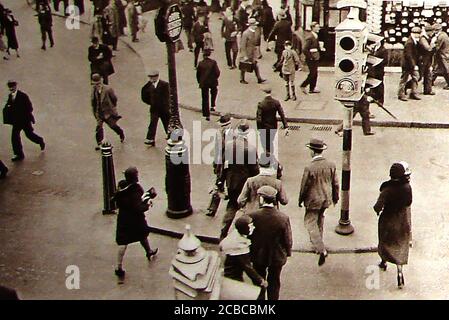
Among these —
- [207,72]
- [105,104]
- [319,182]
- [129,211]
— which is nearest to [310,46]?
[207,72]

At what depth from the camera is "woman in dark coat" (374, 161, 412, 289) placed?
10781mm

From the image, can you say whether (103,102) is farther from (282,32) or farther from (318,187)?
(282,32)

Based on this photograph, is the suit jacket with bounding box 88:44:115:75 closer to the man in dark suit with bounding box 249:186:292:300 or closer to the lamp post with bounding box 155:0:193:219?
the lamp post with bounding box 155:0:193:219

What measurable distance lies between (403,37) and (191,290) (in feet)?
51.6

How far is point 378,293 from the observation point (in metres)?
10.8

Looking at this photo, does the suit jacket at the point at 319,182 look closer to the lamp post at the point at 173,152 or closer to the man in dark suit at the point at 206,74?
the lamp post at the point at 173,152

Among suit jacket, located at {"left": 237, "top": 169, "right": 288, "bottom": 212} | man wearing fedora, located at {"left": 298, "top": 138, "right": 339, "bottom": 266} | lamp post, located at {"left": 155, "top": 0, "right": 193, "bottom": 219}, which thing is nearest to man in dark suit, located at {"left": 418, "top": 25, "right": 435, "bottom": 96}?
lamp post, located at {"left": 155, "top": 0, "right": 193, "bottom": 219}

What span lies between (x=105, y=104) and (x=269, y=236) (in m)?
7.34

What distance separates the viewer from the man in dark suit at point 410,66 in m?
18.6

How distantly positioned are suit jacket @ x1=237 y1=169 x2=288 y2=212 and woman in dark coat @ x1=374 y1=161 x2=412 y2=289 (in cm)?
122

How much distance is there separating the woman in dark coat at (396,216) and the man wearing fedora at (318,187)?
2.59 ft

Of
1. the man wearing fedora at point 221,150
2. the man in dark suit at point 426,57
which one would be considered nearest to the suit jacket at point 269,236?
the man wearing fedora at point 221,150

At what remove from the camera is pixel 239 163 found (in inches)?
475
